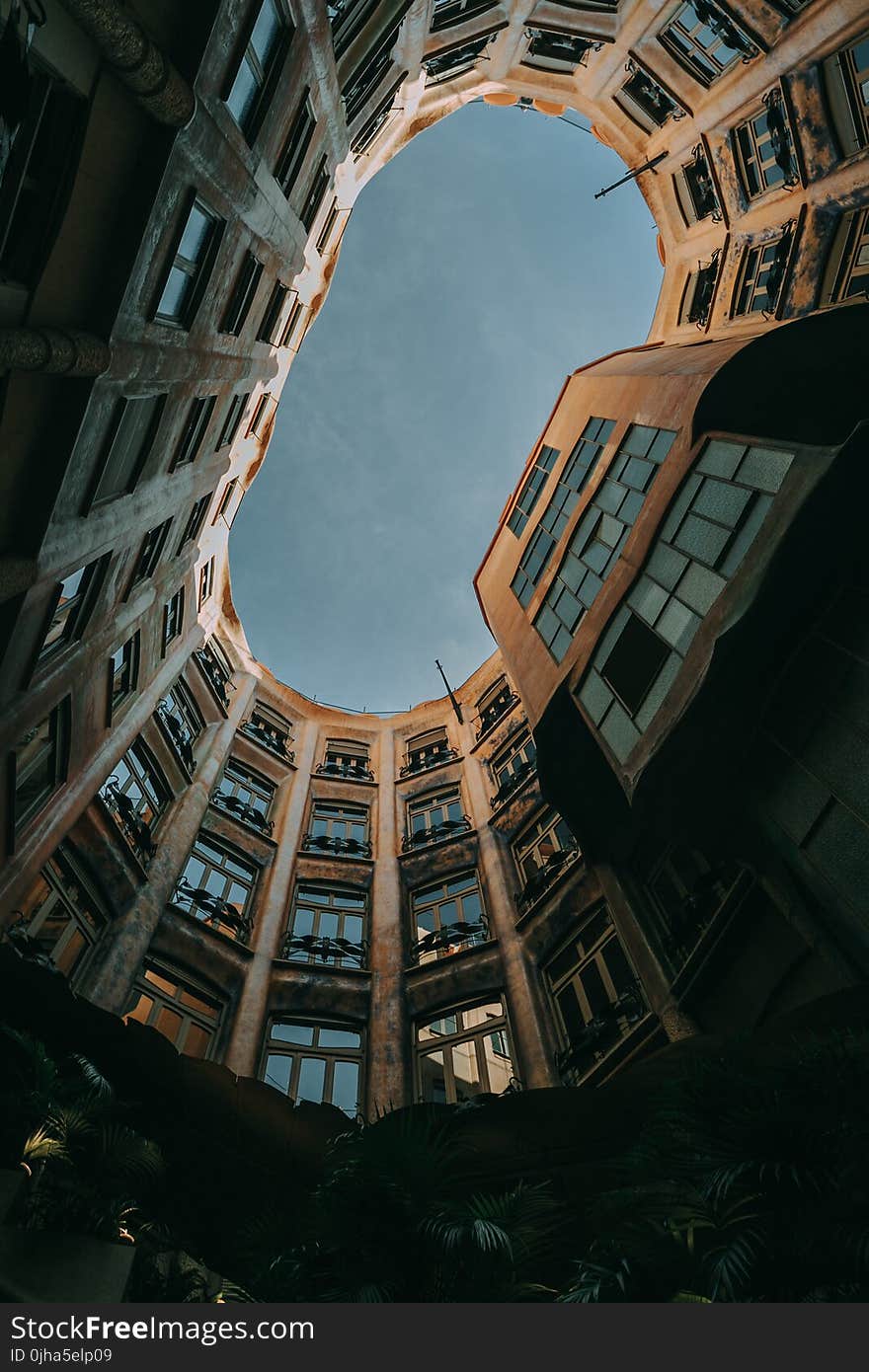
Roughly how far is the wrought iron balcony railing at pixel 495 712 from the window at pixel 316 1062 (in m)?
12.7

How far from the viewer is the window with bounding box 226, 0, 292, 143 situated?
37.6ft

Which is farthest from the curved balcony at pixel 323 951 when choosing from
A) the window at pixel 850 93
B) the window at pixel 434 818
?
the window at pixel 850 93

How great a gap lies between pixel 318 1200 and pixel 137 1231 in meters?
2.10

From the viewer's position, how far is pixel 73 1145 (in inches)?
235

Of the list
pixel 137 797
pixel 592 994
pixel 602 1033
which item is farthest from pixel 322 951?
pixel 602 1033

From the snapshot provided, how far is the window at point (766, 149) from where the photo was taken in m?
17.8

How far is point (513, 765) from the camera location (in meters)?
23.6

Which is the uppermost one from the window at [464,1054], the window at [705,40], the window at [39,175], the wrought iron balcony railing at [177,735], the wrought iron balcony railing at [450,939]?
the window at [705,40]

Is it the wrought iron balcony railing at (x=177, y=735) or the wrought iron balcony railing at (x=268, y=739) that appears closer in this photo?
the wrought iron balcony railing at (x=177, y=735)

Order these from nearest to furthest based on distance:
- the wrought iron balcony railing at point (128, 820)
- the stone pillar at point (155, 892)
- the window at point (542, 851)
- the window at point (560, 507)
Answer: the stone pillar at point (155, 892) < the wrought iron balcony railing at point (128, 820) < the window at point (542, 851) < the window at point (560, 507)

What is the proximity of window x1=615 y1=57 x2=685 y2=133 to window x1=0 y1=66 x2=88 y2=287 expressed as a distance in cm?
2331

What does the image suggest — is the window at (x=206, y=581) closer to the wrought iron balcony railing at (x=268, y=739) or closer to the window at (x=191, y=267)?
the wrought iron balcony railing at (x=268, y=739)

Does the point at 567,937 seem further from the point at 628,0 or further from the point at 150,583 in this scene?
the point at 628,0

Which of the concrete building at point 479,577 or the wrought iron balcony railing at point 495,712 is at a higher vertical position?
the wrought iron balcony railing at point 495,712
